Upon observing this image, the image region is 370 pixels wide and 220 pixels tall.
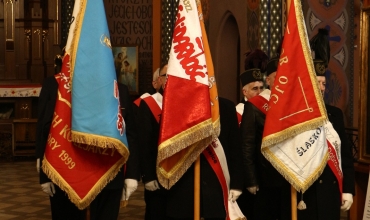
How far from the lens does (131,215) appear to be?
8.86m

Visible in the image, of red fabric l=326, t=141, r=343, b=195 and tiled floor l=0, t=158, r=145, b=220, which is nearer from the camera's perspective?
red fabric l=326, t=141, r=343, b=195

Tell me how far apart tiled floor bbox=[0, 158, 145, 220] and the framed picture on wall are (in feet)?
13.3

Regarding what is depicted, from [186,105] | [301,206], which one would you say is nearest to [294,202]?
[301,206]

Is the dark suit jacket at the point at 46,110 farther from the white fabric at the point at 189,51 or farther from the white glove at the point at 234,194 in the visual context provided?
the white glove at the point at 234,194

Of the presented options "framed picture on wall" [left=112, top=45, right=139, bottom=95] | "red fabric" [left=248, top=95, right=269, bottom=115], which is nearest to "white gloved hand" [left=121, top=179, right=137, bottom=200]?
"red fabric" [left=248, top=95, right=269, bottom=115]

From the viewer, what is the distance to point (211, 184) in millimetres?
5180

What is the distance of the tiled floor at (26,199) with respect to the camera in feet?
29.1

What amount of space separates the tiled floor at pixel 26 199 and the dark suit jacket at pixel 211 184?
3.56 m

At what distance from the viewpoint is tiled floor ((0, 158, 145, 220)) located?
8.89 m

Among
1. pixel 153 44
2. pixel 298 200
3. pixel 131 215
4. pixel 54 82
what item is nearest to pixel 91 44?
pixel 54 82

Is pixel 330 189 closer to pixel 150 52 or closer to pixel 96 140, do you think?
pixel 96 140

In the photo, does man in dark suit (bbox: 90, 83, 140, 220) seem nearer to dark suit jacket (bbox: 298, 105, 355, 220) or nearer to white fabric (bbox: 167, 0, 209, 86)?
white fabric (bbox: 167, 0, 209, 86)

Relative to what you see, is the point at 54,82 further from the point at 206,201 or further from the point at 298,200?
the point at 298,200

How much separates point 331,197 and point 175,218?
1178 millimetres
